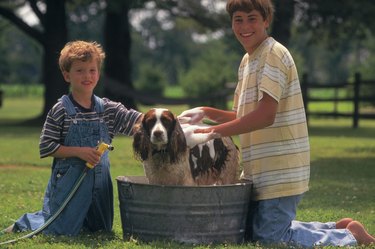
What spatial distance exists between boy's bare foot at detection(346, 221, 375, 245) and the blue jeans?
51 mm

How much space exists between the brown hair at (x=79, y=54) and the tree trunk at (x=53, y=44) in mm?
21349

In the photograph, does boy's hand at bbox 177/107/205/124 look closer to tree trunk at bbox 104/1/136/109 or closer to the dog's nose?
the dog's nose

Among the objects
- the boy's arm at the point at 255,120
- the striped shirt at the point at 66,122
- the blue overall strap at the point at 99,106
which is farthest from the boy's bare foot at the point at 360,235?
the blue overall strap at the point at 99,106

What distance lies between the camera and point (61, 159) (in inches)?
273

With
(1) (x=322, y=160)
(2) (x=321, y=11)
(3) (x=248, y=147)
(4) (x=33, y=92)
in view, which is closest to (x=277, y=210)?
(3) (x=248, y=147)

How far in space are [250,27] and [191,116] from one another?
3.12ft

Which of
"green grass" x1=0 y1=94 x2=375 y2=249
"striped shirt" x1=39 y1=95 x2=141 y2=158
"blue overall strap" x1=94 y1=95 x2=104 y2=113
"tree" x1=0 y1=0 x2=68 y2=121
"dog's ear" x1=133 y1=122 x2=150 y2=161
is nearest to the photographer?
"dog's ear" x1=133 y1=122 x2=150 y2=161

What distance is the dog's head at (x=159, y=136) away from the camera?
616 cm

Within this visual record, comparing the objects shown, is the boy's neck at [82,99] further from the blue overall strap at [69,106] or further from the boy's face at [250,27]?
the boy's face at [250,27]

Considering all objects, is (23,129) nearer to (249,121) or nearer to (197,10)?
(197,10)

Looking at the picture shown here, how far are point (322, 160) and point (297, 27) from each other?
15.0m

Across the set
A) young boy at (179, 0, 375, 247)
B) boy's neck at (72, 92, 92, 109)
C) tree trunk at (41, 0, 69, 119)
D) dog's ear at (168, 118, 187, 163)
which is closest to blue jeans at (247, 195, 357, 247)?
young boy at (179, 0, 375, 247)

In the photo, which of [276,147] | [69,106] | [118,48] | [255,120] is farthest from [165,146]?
[118,48]

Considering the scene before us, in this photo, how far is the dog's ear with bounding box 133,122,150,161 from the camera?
6.34 metres
